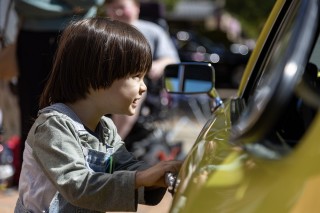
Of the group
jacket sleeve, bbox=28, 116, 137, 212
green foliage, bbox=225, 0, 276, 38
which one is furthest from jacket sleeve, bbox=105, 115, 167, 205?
green foliage, bbox=225, 0, 276, 38

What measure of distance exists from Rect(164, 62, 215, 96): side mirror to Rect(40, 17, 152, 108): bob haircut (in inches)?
28.7

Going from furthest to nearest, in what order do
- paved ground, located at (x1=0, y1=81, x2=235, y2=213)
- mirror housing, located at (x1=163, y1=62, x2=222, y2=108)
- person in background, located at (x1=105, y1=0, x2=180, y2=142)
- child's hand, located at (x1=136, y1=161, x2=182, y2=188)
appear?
1. person in background, located at (x1=105, y1=0, x2=180, y2=142)
2. paved ground, located at (x1=0, y1=81, x2=235, y2=213)
3. mirror housing, located at (x1=163, y1=62, x2=222, y2=108)
4. child's hand, located at (x1=136, y1=161, x2=182, y2=188)

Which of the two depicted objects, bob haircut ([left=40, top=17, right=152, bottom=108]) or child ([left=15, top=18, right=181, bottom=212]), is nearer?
child ([left=15, top=18, right=181, bottom=212])

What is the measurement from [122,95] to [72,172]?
364 mm

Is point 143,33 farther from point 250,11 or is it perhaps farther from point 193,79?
point 250,11

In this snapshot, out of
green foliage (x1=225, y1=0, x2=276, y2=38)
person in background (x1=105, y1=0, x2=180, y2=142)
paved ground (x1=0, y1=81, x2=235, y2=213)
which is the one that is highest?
person in background (x1=105, y1=0, x2=180, y2=142)

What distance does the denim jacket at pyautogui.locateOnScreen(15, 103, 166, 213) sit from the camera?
2359 mm

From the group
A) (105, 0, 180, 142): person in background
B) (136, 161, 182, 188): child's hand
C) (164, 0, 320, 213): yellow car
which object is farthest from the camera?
(105, 0, 180, 142): person in background

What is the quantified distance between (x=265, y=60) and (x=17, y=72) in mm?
2711

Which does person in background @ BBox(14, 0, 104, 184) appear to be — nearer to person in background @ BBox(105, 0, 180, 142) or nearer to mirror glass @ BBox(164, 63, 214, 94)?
person in background @ BBox(105, 0, 180, 142)

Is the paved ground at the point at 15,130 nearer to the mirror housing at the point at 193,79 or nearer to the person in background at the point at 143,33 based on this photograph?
the person in background at the point at 143,33

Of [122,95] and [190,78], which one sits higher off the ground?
[122,95]

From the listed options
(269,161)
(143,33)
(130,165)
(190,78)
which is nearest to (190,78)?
(190,78)

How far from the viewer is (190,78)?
134 inches
